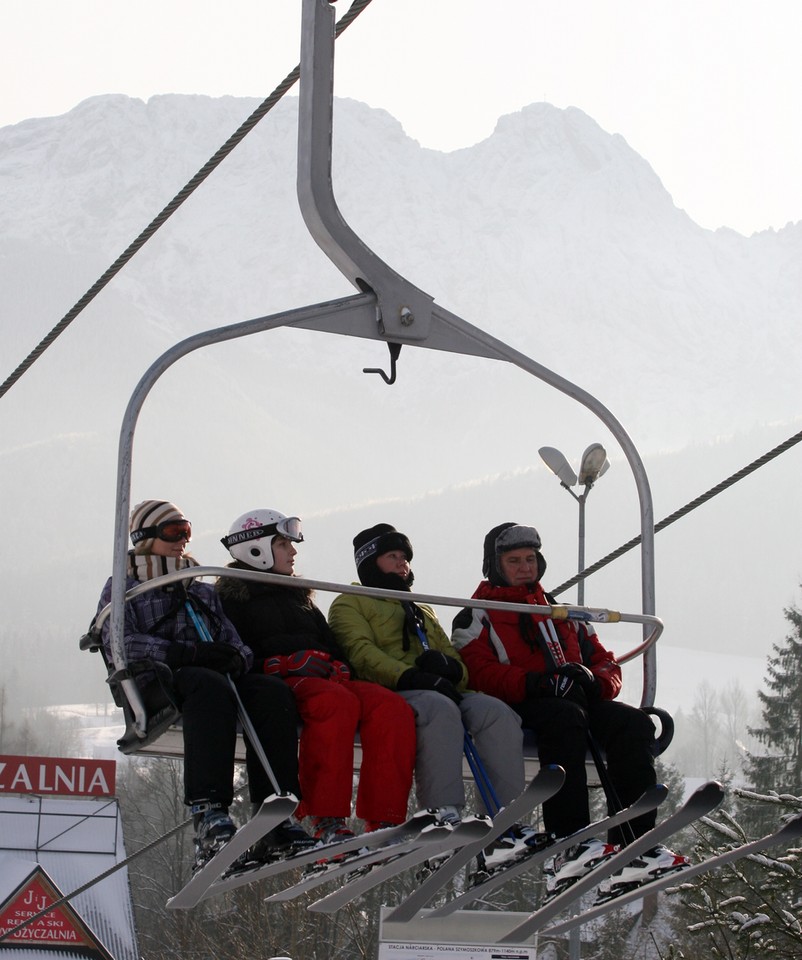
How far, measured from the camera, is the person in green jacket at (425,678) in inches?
188

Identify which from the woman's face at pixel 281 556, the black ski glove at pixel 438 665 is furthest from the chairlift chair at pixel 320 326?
the woman's face at pixel 281 556

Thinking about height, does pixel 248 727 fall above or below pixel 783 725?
above

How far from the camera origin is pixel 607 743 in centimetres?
501

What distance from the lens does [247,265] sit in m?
192

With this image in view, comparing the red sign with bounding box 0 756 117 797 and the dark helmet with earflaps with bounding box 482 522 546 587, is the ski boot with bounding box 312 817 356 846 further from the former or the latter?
the red sign with bounding box 0 756 117 797

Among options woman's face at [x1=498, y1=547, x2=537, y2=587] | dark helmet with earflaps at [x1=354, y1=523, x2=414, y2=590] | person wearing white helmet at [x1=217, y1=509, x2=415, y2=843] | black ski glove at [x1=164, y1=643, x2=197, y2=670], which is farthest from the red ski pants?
woman's face at [x1=498, y1=547, x2=537, y2=587]

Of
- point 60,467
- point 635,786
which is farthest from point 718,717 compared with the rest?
point 635,786

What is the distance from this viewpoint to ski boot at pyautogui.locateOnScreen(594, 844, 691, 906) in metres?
4.47

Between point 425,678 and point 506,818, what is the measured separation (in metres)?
0.79

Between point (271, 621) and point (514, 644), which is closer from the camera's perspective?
point (271, 621)

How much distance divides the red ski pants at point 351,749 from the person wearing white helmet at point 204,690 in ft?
0.29

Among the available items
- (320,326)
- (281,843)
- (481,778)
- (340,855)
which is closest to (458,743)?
(481,778)

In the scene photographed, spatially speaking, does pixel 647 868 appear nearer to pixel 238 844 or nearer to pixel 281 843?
pixel 281 843

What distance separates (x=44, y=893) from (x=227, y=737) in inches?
941
